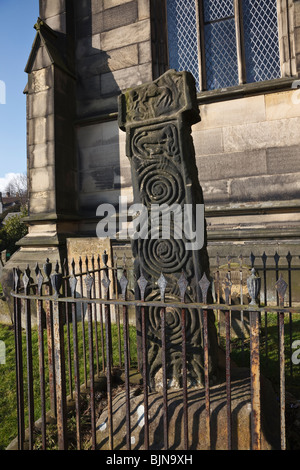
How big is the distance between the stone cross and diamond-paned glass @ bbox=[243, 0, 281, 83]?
4.45 metres

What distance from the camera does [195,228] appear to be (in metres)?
2.84

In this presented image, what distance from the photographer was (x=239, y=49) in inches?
261

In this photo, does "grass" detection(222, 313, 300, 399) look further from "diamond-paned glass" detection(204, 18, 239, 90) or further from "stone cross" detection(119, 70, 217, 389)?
"diamond-paned glass" detection(204, 18, 239, 90)

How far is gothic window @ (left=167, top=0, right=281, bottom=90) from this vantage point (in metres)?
6.54

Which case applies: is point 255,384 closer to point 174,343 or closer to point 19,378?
point 174,343

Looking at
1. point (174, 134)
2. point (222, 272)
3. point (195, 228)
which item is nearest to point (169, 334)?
point (195, 228)

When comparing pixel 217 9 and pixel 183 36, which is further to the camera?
pixel 183 36

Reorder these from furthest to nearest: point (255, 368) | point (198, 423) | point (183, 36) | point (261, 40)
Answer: point (183, 36) → point (261, 40) → point (198, 423) → point (255, 368)

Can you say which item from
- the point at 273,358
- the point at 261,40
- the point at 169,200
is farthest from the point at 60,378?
the point at 261,40

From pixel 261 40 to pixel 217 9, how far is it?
3.99 feet
